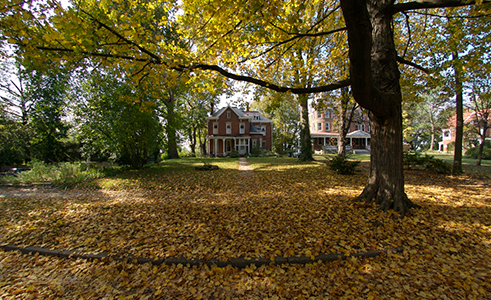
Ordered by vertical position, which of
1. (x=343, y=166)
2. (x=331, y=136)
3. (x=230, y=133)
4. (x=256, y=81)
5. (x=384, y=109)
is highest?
(x=256, y=81)

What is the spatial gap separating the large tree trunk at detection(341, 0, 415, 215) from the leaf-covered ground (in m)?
0.55

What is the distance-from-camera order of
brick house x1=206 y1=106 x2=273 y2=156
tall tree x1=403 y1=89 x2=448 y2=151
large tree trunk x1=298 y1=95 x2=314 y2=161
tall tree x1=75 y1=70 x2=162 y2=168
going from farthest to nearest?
tall tree x1=403 y1=89 x2=448 y2=151
brick house x1=206 y1=106 x2=273 y2=156
large tree trunk x1=298 y1=95 x2=314 y2=161
tall tree x1=75 y1=70 x2=162 y2=168

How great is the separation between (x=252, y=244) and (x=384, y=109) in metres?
4.20

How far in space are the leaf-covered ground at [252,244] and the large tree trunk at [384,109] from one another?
0.55m

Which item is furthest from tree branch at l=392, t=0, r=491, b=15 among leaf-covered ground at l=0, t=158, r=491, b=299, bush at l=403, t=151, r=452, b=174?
bush at l=403, t=151, r=452, b=174

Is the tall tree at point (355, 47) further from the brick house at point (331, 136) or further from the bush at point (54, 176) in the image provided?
the brick house at point (331, 136)

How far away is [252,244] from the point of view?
3.55 m

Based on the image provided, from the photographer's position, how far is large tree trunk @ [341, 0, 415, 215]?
14.3ft

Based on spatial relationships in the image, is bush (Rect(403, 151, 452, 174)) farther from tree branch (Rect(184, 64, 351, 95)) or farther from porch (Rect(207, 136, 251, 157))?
porch (Rect(207, 136, 251, 157))

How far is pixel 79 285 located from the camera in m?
2.78

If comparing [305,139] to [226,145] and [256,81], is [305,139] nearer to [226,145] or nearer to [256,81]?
[256,81]

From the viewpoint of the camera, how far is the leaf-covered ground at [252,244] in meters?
2.63

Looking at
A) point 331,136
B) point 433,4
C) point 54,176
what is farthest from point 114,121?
point 331,136

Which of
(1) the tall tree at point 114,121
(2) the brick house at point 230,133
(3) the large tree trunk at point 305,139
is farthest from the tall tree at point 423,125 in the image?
(1) the tall tree at point 114,121
